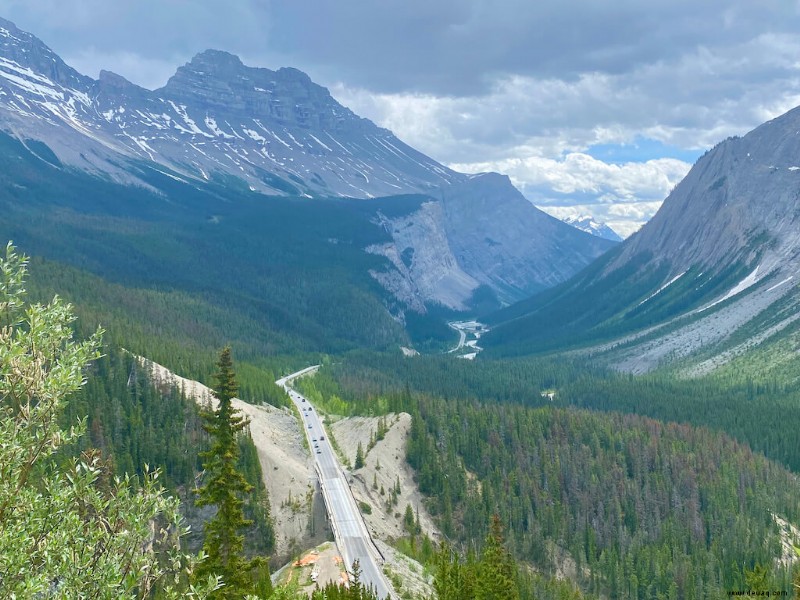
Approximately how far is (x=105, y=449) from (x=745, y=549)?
328 feet

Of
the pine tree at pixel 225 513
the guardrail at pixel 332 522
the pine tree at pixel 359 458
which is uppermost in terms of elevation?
the pine tree at pixel 225 513

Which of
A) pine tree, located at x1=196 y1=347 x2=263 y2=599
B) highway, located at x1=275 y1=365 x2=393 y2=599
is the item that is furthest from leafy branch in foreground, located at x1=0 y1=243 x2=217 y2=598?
highway, located at x1=275 y1=365 x2=393 y2=599

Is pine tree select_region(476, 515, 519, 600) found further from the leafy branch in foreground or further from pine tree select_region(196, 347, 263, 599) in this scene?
the leafy branch in foreground

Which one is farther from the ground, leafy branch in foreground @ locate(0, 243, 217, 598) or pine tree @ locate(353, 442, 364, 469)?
leafy branch in foreground @ locate(0, 243, 217, 598)

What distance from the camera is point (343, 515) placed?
90.0 metres

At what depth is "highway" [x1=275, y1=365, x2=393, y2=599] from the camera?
2896 inches

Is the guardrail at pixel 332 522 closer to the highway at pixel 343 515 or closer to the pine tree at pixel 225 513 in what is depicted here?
the highway at pixel 343 515

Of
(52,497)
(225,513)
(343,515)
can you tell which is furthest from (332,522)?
(52,497)

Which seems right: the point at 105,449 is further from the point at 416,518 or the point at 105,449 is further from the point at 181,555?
the point at 181,555

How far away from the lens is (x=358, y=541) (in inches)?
3221

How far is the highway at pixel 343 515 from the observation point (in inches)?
2896

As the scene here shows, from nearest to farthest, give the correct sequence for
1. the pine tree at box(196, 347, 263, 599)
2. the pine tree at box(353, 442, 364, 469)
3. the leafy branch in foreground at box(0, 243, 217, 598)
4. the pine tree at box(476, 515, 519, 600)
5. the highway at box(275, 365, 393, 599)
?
the leafy branch in foreground at box(0, 243, 217, 598)
the pine tree at box(196, 347, 263, 599)
the pine tree at box(476, 515, 519, 600)
the highway at box(275, 365, 393, 599)
the pine tree at box(353, 442, 364, 469)

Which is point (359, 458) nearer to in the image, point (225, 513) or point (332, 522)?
point (332, 522)

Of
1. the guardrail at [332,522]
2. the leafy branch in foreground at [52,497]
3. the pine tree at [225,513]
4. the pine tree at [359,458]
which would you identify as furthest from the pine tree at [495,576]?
the pine tree at [359,458]
